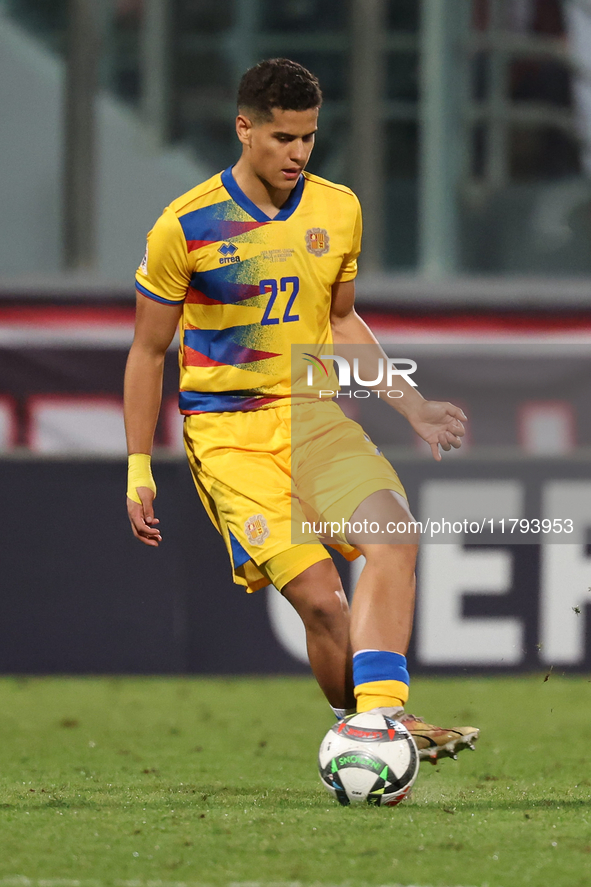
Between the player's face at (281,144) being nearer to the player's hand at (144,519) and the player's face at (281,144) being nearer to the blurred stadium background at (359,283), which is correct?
the player's hand at (144,519)

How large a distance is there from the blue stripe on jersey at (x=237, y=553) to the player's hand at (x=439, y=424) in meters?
0.57

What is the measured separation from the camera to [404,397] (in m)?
3.95

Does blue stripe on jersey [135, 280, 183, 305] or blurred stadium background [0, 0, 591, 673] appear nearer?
blue stripe on jersey [135, 280, 183, 305]

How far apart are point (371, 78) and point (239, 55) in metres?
0.81

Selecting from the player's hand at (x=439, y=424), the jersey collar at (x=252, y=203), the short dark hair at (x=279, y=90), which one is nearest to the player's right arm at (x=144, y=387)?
the jersey collar at (x=252, y=203)

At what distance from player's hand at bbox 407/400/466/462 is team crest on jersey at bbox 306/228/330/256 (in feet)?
1.67

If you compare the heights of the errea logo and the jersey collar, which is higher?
the jersey collar

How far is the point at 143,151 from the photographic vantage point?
7.79 meters

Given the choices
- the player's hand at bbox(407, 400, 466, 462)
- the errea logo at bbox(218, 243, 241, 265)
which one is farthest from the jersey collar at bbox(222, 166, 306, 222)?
the player's hand at bbox(407, 400, 466, 462)

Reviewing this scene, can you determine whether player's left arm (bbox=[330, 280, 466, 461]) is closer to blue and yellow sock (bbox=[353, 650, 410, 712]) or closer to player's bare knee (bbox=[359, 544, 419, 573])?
player's bare knee (bbox=[359, 544, 419, 573])

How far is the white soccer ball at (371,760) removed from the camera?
345 cm

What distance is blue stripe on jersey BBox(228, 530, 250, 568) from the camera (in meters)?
3.75

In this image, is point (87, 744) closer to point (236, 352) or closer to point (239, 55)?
point (236, 352)

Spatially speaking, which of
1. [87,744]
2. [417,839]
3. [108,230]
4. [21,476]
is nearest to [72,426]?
[21,476]
